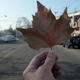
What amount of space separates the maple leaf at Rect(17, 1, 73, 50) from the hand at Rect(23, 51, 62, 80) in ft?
0.44

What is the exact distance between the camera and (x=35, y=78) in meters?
1.28

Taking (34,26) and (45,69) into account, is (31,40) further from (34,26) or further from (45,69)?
(45,69)

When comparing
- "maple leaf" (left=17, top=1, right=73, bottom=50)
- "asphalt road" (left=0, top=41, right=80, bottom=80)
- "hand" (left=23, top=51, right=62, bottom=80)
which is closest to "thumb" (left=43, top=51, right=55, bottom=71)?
"hand" (left=23, top=51, right=62, bottom=80)

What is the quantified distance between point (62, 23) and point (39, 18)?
0.52 ft

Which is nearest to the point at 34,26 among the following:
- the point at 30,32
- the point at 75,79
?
the point at 30,32

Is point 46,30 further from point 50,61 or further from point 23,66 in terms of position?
point 23,66

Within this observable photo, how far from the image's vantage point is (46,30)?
1184 millimetres

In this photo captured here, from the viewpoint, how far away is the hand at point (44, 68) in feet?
4.13

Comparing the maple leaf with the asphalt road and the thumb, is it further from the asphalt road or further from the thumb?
the asphalt road

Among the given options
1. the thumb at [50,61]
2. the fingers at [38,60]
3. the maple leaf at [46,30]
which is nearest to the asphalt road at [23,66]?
the fingers at [38,60]

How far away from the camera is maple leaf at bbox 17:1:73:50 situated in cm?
117

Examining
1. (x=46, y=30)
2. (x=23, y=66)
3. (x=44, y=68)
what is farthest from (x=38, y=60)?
(x=23, y=66)

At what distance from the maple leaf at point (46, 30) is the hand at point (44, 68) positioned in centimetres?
13

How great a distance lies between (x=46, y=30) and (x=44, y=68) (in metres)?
0.28
